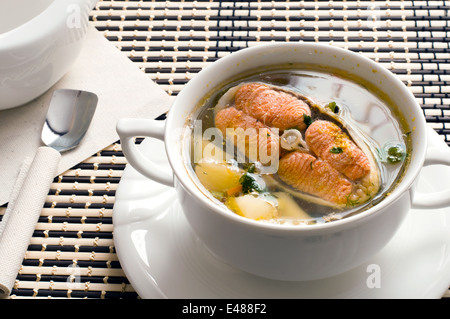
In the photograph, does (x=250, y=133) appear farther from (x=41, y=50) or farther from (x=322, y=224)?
(x=41, y=50)

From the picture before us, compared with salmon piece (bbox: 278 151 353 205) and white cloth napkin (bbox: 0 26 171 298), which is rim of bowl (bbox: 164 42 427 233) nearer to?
salmon piece (bbox: 278 151 353 205)

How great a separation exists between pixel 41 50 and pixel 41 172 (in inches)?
12.8

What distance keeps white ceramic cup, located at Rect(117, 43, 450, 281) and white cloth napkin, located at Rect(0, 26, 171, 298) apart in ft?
1.15

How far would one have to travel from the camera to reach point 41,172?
1.43m

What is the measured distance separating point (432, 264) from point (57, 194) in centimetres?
92

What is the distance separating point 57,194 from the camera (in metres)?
1.48

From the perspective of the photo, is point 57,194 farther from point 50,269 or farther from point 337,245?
point 337,245

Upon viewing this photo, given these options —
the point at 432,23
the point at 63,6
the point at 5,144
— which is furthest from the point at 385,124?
the point at 5,144

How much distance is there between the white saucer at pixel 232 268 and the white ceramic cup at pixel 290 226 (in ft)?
0.17

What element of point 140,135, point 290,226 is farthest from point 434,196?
point 140,135

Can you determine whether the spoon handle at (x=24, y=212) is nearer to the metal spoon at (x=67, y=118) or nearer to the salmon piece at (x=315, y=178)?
the metal spoon at (x=67, y=118)

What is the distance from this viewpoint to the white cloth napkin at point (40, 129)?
4.38 feet

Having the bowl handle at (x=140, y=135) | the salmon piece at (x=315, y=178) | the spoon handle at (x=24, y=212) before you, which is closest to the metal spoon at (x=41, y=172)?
the spoon handle at (x=24, y=212)

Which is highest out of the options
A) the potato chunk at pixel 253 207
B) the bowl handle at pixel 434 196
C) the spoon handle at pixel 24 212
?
the bowl handle at pixel 434 196
